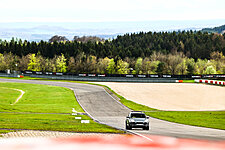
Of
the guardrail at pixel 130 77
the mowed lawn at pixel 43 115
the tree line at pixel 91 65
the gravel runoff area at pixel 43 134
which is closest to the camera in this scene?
the gravel runoff area at pixel 43 134

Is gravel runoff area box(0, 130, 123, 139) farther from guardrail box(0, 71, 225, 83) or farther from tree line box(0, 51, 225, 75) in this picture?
tree line box(0, 51, 225, 75)

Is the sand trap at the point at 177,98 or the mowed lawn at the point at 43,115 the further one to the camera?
the sand trap at the point at 177,98

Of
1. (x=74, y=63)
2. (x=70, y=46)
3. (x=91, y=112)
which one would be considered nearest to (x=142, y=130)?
(x=91, y=112)

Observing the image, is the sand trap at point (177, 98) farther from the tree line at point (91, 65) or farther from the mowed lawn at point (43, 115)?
the tree line at point (91, 65)

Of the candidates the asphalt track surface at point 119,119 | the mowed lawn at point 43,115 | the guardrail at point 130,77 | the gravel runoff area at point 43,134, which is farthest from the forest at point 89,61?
the gravel runoff area at point 43,134

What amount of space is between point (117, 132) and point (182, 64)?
149030mm

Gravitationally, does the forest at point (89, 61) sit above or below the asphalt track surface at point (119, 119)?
above

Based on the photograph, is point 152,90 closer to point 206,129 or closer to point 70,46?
point 206,129

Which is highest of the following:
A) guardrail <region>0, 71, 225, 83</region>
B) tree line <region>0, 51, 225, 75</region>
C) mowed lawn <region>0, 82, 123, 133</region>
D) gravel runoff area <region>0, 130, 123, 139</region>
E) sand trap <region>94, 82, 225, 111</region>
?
tree line <region>0, 51, 225, 75</region>

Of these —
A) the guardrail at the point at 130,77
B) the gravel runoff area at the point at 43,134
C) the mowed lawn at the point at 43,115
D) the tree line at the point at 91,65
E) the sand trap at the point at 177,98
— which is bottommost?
the sand trap at the point at 177,98

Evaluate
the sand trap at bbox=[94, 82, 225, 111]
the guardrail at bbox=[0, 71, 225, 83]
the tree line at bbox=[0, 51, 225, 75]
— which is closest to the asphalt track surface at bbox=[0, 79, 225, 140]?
the sand trap at bbox=[94, 82, 225, 111]

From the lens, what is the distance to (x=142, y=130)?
2947cm

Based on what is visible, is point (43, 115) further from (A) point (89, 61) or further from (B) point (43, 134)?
(A) point (89, 61)

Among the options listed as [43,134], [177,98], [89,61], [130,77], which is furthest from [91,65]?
[43,134]
